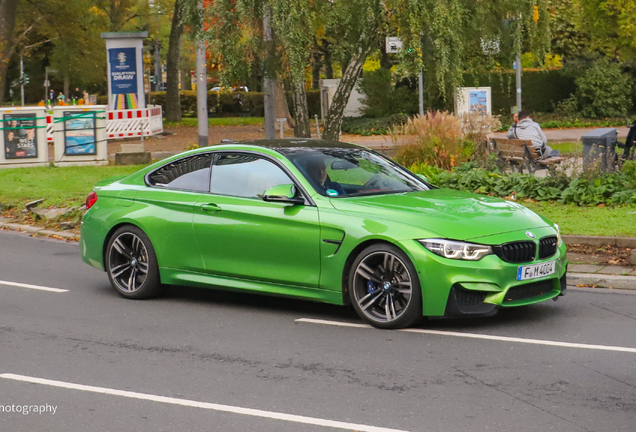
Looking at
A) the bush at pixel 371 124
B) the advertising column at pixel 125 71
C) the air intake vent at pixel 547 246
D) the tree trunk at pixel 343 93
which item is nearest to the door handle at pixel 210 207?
the air intake vent at pixel 547 246

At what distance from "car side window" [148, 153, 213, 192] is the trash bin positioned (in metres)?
6.80

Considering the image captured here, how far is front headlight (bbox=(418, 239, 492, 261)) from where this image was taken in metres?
7.18

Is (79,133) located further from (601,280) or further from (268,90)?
(601,280)

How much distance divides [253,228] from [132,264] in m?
1.60

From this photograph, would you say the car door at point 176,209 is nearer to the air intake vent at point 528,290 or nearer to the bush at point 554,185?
the air intake vent at point 528,290

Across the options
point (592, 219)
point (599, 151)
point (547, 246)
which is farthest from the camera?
point (599, 151)

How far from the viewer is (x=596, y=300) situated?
8711mm

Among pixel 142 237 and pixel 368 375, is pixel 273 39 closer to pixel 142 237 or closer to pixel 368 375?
pixel 142 237

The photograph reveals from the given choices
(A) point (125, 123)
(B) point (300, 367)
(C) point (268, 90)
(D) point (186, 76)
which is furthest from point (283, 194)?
(D) point (186, 76)

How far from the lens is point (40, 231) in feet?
46.5

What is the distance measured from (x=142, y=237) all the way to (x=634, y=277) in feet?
15.5

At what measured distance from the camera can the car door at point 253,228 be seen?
7.85 m

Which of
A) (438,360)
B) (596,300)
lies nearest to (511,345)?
(438,360)

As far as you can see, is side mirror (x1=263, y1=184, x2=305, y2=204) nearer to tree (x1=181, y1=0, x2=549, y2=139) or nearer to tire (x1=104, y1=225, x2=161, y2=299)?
tire (x1=104, y1=225, x2=161, y2=299)
